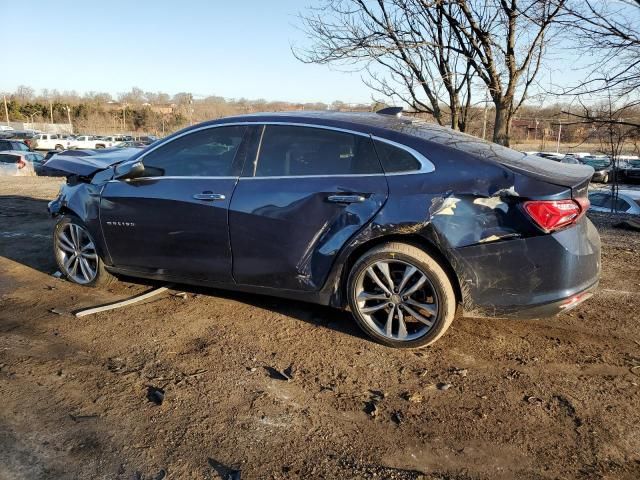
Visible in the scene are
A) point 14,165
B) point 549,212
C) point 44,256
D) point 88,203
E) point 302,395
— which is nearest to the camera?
point 302,395

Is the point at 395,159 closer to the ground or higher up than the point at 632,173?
higher up

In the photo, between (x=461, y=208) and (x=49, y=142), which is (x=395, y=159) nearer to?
(x=461, y=208)

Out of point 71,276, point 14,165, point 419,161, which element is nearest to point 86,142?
point 14,165

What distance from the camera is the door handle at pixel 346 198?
11.3 ft

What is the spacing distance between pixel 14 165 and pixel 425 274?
23.0m

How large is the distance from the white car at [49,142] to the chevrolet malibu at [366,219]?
171ft

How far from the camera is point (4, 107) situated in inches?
3469

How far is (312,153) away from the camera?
3719mm

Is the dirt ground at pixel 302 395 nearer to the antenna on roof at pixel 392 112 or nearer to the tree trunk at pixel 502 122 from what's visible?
the antenna on roof at pixel 392 112

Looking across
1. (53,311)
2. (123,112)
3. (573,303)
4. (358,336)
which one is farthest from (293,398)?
(123,112)

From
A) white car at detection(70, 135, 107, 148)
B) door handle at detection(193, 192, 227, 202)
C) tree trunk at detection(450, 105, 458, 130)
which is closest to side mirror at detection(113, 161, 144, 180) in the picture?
door handle at detection(193, 192, 227, 202)

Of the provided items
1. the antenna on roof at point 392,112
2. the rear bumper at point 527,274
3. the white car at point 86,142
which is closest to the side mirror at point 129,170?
the antenna on roof at point 392,112

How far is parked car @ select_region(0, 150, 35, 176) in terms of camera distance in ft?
69.7

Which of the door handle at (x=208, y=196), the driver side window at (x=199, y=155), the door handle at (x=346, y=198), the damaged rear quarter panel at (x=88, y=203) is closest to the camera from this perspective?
the door handle at (x=346, y=198)
